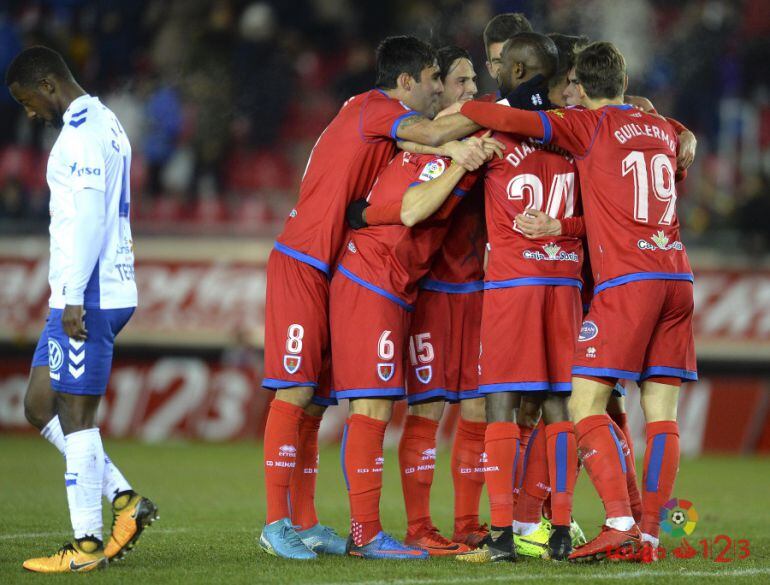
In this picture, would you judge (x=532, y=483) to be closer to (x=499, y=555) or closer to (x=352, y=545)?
(x=499, y=555)

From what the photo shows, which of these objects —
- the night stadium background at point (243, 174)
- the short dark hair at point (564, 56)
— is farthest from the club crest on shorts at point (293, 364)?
the night stadium background at point (243, 174)

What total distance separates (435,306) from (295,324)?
2.65ft

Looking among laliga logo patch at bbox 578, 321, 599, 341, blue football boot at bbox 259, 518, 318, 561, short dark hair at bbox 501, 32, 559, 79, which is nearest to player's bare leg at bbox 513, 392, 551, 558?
laliga logo patch at bbox 578, 321, 599, 341

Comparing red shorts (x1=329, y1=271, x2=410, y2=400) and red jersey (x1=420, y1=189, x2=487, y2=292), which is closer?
red shorts (x1=329, y1=271, x2=410, y2=400)

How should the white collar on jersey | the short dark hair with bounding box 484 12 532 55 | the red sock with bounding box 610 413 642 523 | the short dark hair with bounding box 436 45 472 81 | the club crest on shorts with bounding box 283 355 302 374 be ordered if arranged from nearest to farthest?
the white collar on jersey → the club crest on shorts with bounding box 283 355 302 374 → the red sock with bounding box 610 413 642 523 → the short dark hair with bounding box 436 45 472 81 → the short dark hair with bounding box 484 12 532 55

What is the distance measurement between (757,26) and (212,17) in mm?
7332

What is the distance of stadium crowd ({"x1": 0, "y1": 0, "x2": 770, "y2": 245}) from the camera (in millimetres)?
15086

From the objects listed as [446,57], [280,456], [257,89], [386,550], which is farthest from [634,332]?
[257,89]

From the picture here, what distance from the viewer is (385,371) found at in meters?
5.85

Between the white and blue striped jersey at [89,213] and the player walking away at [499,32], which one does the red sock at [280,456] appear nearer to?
the white and blue striped jersey at [89,213]

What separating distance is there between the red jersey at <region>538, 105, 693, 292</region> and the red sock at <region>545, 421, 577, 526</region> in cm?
73

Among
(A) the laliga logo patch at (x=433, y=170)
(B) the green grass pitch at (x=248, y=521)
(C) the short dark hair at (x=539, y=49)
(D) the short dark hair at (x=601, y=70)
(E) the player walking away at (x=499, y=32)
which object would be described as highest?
(E) the player walking away at (x=499, y=32)

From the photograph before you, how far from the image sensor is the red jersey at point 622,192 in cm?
571

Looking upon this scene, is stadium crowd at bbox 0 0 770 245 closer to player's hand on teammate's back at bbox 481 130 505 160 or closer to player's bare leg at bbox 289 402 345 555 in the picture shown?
player's bare leg at bbox 289 402 345 555
